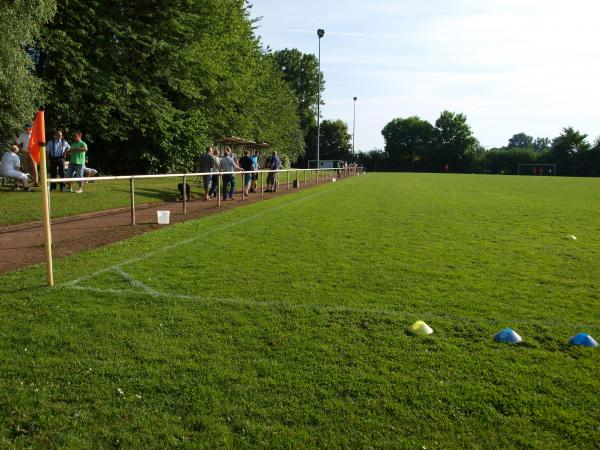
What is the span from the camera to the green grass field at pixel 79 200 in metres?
11.2

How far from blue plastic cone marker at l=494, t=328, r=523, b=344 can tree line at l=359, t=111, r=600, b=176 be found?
78462 mm

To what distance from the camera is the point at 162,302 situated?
498 cm

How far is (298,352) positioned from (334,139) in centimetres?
9146

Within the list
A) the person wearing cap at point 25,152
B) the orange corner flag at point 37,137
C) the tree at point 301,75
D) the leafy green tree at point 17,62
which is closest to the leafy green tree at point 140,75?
the person wearing cap at point 25,152

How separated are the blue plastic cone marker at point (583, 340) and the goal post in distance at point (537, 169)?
81.6 meters

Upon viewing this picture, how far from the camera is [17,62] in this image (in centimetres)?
1534

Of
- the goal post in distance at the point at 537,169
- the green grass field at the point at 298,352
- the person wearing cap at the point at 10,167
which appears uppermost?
the goal post in distance at the point at 537,169

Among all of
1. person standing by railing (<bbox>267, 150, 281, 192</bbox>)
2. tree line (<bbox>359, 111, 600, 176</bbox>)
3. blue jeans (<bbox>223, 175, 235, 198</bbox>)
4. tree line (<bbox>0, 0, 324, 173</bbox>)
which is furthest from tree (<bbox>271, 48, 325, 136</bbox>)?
blue jeans (<bbox>223, 175, 235, 198</bbox>)

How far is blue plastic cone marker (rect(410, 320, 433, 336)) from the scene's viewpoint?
416 cm

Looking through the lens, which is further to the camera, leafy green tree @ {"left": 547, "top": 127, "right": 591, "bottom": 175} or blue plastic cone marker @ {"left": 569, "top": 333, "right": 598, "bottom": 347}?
leafy green tree @ {"left": 547, "top": 127, "right": 591, "bottom": 175}

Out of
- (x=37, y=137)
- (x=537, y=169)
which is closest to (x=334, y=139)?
(x=537, y=169)

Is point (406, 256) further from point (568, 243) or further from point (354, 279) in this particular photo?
point (568, 243)

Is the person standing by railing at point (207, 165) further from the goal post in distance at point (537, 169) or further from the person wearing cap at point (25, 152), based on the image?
the goal post in distance at point (537, 169)

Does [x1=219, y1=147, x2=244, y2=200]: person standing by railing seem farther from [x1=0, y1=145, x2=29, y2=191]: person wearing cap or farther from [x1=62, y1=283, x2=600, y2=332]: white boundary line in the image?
[x1=62, y1=283, x2=600, y2=332]: white boundary line
